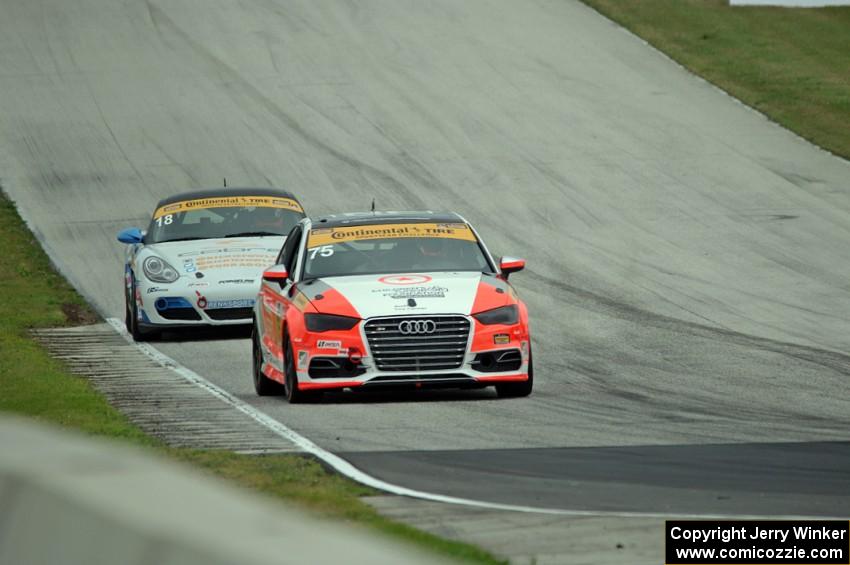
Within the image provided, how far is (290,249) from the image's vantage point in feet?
48.0

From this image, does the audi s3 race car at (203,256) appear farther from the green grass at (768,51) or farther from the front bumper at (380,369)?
the green grass at (768,51)

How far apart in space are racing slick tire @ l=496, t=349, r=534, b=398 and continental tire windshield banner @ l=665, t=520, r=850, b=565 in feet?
17.6

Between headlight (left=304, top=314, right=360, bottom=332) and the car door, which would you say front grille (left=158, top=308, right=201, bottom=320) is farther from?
headlight (left=304, top=314, right=360, bottom=332)

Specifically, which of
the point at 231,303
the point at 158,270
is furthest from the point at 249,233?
the point at 231,303

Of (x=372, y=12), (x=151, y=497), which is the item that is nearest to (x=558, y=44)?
(x=372, y=12)

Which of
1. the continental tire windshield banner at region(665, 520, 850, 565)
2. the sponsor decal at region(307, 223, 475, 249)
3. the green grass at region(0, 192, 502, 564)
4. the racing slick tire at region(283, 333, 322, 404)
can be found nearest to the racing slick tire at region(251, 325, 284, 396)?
the racing slick tire at region(283, 333, 322, 404)

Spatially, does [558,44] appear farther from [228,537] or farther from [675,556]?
[228,537]

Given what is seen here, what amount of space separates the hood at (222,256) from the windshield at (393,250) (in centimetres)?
307

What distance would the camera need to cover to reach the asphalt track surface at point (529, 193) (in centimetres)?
1042

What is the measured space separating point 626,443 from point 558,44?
27.6 m

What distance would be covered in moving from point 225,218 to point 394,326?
20.6 ft

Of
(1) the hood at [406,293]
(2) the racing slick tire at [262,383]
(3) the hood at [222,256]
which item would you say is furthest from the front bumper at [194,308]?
(1) the hood at [406,293]

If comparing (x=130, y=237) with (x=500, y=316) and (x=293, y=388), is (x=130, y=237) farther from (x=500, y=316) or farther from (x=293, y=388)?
(x=500, y=316)

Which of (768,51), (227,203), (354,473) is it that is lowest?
(354,473)
